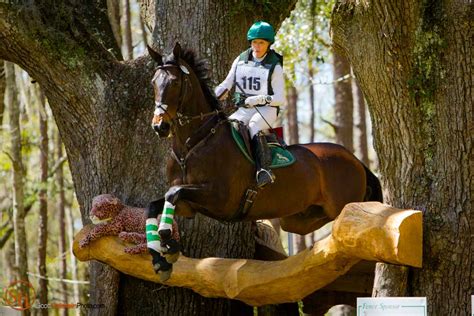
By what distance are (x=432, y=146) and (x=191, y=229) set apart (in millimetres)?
3655

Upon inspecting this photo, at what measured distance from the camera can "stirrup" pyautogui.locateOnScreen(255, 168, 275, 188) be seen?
7.58m

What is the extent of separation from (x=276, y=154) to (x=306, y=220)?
53.6 inches

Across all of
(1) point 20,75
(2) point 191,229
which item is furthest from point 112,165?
(1) point 20,75

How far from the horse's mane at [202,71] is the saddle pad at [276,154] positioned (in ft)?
1.10

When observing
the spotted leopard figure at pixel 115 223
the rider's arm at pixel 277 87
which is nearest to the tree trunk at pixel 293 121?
the spotted leopard figure at pixel 115 223

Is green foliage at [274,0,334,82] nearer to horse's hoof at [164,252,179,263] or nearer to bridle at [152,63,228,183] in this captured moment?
bridle at [152,63,228,183]

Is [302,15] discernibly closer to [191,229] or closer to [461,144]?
[191,229]

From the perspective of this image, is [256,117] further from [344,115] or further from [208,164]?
[344,115]

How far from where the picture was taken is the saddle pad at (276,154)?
7801 millimetres

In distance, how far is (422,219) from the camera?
6559mm

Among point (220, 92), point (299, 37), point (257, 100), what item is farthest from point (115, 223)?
point (299, 37)

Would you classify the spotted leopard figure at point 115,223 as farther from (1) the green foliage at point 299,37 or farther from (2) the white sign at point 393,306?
(1) the green foliage at point 299,37

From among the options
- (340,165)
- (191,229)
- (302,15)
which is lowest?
(191,229)

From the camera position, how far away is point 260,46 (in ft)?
25.9
